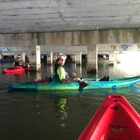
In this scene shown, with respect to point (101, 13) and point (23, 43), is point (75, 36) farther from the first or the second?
point (101, 13)

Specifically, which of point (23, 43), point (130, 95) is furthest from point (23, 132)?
point (23, 43)

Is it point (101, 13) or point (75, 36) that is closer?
point (101, 13)

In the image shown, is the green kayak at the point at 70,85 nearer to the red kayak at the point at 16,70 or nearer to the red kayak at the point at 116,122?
the red kayak at the point at 116,122

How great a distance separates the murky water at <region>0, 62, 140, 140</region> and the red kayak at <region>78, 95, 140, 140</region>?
1.31m

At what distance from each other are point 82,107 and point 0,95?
189 inches

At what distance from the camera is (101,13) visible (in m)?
10.0

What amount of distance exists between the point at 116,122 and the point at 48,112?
3535 millimetres

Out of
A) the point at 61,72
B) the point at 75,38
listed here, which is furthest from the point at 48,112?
the point at 75,38

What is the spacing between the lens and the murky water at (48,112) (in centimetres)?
521

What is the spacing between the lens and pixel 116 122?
159 inches

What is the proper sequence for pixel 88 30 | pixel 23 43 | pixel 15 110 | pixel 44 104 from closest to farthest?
pixel 15 110 < pixel 44 104 < pixel 88 30 < pixel 23 43

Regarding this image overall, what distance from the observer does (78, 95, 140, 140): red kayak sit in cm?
375

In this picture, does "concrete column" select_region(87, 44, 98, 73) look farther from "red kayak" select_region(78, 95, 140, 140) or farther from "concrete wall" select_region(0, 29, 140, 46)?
"red kayak" select_region(78, 95, 140, 140)

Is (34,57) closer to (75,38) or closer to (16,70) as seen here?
(16,70)
